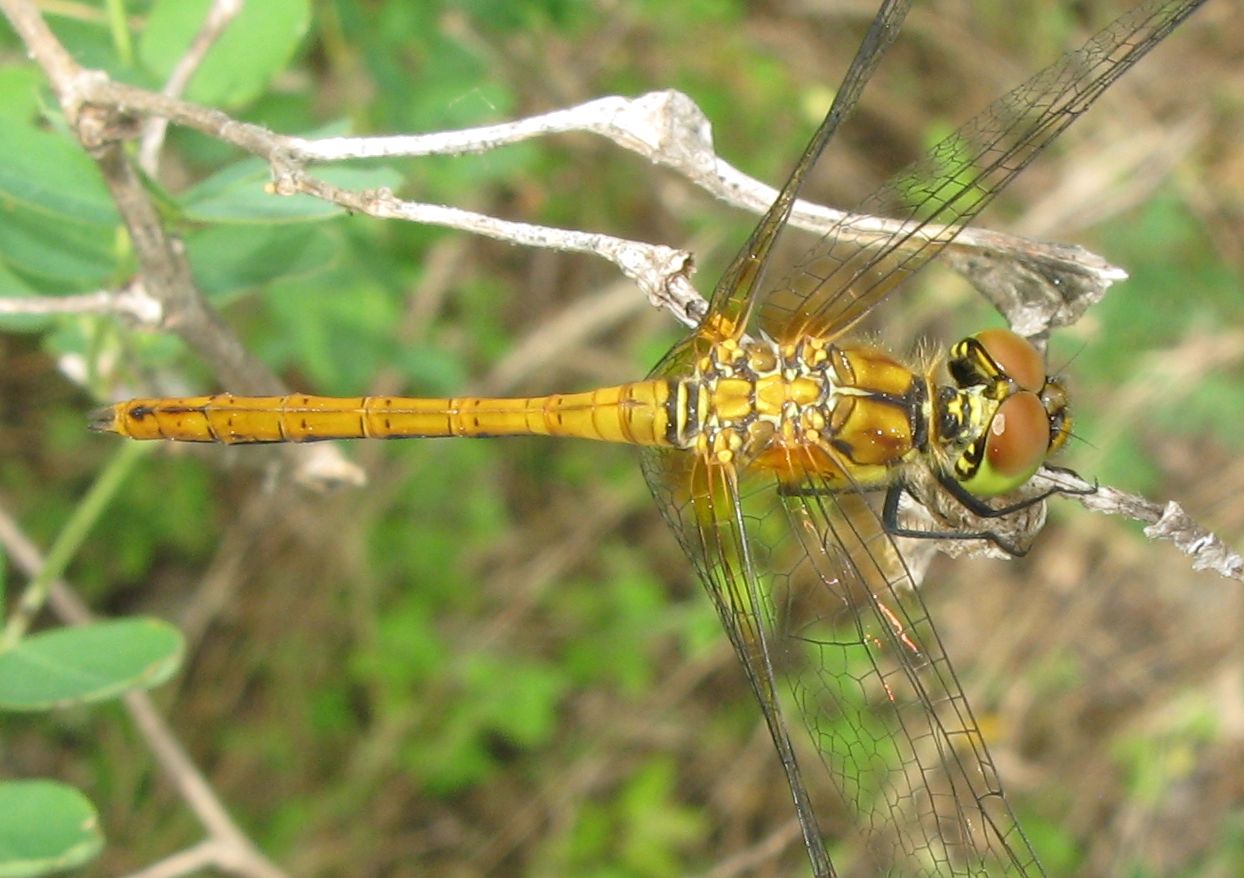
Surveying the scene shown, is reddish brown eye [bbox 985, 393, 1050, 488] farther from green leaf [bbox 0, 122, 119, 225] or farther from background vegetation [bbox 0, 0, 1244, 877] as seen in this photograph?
background vegetation [bbox 0, 0, 1244, 877]

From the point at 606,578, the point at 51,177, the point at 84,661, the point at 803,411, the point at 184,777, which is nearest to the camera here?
the point at 51,177

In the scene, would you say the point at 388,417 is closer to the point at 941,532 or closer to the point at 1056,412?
the point at 941,532

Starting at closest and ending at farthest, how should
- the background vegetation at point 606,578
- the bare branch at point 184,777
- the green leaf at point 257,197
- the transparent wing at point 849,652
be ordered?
the green leaf at point 257,197 → the transparent wing at point 849,652 → the bare branch at point 184,777 → the background vegetation at point 606,578

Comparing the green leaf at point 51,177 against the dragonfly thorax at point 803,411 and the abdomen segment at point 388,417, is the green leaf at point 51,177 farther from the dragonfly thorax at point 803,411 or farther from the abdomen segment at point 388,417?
the dragonfly thorax at point 803,411

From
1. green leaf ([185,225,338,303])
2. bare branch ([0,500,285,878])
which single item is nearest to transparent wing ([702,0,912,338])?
green leaf ([185,225,338,303])

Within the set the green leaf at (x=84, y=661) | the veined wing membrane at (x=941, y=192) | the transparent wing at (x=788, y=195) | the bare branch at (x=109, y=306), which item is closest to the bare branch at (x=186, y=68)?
the bare branch at (x=109, y=306)

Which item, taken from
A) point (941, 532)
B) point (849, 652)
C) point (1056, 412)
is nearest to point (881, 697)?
point (849, 652)

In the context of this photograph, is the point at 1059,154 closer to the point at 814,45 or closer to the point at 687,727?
the point at 814,45
